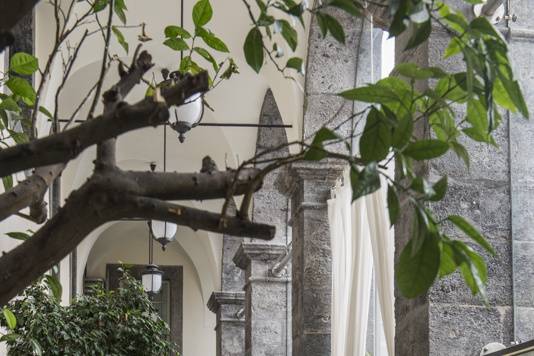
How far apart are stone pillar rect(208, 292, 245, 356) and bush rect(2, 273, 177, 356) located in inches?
322

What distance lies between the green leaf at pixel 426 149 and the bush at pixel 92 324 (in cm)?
627

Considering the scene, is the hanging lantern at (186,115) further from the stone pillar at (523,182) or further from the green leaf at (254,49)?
the green leaf at (254,49)

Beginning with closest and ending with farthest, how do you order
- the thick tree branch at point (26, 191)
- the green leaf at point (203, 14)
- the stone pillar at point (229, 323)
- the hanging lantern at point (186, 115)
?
the thick tree branch at point (26, 191) → the green leaf at point (203, 14) → the hanging lantern at point (186, 115) → the stone pillar at point (229, 323)

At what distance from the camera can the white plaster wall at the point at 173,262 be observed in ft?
76.9

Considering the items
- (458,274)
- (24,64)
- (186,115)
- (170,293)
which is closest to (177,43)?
(24,64)

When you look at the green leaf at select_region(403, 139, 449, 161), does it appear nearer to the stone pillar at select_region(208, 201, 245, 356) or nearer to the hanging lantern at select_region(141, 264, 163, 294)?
the hanging lantern at select_region(141, 264, 163, 294)

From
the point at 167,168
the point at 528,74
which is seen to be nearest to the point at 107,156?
the point at 528,74

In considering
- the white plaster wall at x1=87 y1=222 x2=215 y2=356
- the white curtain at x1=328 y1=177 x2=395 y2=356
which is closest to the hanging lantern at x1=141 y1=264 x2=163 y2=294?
the white curtain at x1=328 y1=177 x2=395 y2=356

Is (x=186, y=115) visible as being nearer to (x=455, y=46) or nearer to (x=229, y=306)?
(x=455, y=46)

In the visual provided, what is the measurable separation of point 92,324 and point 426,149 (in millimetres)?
7360

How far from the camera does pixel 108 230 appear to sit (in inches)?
915

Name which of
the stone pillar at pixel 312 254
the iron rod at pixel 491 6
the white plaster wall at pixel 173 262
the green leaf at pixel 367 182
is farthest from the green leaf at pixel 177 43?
the white plaster wall at pixel 173 262

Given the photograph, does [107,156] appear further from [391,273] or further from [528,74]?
[391,273]

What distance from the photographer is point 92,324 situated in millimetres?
9141
